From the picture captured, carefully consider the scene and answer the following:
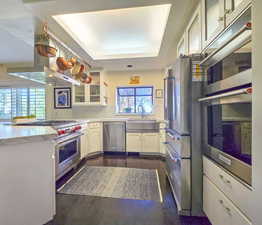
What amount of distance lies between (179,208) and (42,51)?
95.9 inches

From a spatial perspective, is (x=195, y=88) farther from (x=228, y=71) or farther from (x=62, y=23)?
(x=62, y=23)

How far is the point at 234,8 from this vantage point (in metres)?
1.12

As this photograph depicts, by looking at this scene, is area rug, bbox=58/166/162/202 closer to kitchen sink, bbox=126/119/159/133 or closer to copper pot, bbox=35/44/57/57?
kitchen sink, bbox=126/119/159/133

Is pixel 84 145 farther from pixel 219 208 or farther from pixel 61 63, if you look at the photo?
pixel 219 208

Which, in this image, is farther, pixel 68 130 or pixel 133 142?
pixel 133 142

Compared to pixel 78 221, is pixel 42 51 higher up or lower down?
higher up

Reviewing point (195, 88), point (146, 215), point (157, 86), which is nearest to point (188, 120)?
point (195, 88)

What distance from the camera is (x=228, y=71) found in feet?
4.09

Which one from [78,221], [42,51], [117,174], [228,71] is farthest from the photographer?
[117,174]

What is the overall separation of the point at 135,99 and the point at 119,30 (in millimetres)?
2371

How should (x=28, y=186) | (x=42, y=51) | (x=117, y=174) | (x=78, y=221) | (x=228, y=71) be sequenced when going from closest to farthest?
(x=228, y=71) < (x=28, y=186) < (x=78, y=221) < (x=42, y=51) < (x=117, y=174)

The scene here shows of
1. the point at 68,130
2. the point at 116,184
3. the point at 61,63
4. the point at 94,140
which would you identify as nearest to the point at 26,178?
the point at 116,184

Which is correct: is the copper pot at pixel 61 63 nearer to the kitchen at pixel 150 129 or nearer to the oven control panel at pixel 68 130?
the kitchen at pixel 150 129

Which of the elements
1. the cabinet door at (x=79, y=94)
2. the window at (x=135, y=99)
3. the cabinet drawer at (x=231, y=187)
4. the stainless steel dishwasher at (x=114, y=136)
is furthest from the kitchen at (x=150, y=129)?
the cabinet door at (x=79, y=94)
